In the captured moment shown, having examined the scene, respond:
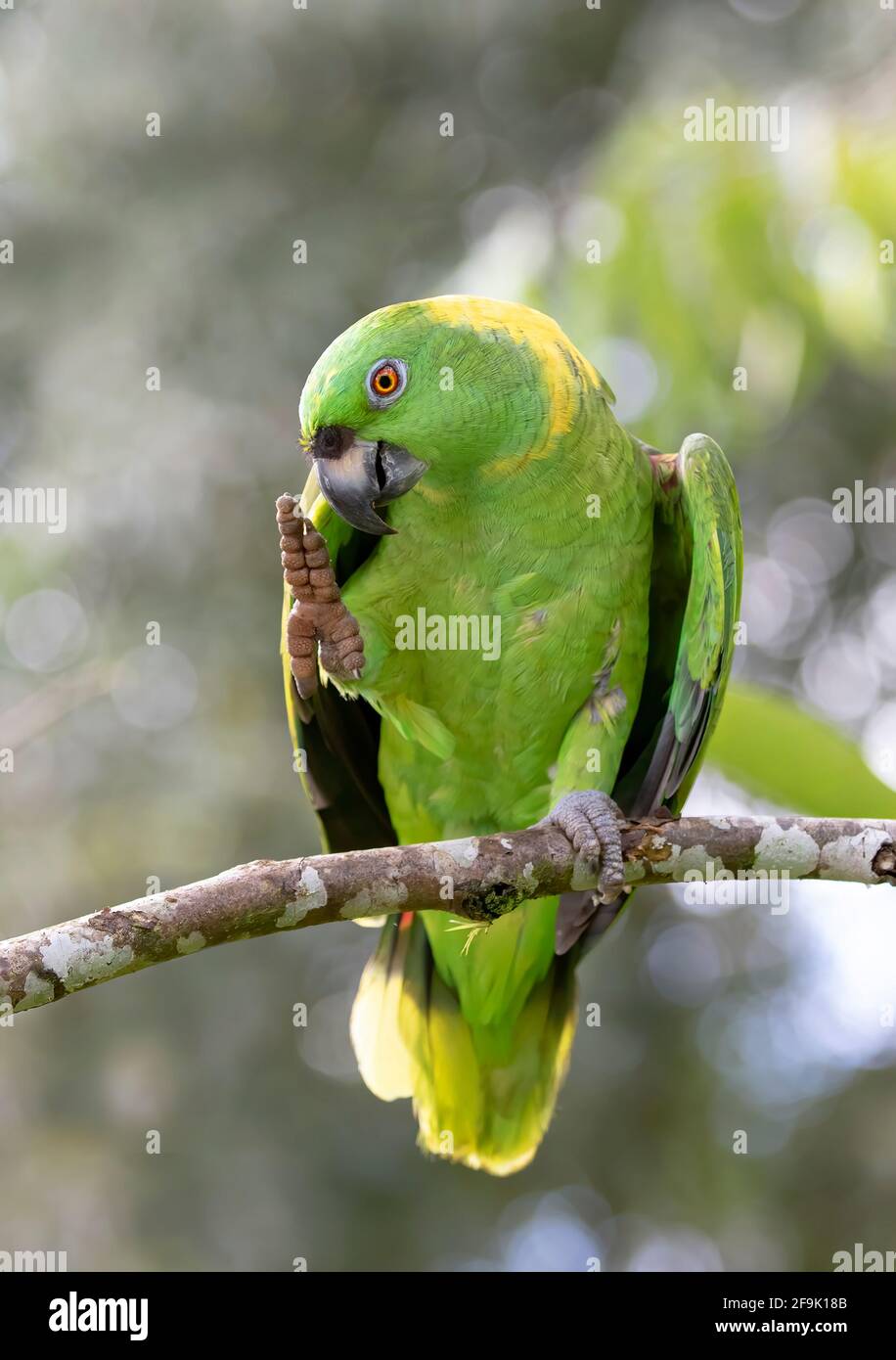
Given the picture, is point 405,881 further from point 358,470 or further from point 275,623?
point 275,623

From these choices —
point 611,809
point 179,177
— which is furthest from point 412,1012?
point 179,177

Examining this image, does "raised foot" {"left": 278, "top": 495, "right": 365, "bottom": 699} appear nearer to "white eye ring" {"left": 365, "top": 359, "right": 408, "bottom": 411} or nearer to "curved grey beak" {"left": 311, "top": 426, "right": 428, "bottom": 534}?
"curved grey beak" {"left": 311, "top": 426, "right": 428, "bottom": 534}

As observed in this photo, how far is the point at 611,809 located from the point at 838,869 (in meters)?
0.57

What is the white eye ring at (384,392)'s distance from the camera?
10.4 ft

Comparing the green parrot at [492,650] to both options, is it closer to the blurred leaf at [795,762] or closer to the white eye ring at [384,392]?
the white eye ring at [384,392]

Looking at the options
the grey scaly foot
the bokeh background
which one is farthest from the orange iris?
the bokeh background

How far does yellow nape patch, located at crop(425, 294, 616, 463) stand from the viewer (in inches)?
131

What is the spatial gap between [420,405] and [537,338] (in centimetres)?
46

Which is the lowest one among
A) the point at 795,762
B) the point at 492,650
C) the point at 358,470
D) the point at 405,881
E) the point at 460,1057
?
the point at 460,1057

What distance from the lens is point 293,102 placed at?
7551mm

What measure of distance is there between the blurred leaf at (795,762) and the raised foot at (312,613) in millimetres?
965

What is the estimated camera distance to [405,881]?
2613mm

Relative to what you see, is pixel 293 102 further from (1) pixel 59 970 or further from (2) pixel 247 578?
(1) pixel 59 970

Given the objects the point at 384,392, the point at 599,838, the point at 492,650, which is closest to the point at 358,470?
Answer: the point at 384,392
